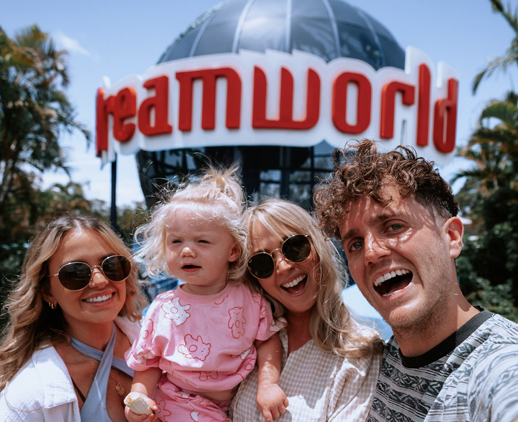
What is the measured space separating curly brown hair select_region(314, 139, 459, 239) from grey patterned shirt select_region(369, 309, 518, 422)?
45 centimetres

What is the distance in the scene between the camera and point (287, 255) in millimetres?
1980

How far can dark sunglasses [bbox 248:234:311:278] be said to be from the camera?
198cm

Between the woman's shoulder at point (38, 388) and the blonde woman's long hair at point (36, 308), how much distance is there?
114 mm

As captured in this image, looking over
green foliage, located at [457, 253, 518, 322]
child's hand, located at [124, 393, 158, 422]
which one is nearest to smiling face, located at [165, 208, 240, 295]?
child's hand, located at [124, 393, 158, 422]

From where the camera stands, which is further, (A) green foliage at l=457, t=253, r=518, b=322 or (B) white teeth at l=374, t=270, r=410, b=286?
(A) green foliage at l=457, t=253, r=518, b=322

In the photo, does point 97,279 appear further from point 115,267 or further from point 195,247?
point 195,247

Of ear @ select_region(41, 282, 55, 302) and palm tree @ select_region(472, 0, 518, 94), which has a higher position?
palm tree @ select_region(472, 0, 518, 94)

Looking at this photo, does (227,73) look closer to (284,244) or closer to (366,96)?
(366,96)

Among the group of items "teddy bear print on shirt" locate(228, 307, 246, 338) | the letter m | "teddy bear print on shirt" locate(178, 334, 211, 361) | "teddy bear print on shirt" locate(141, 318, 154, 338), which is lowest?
"teddy bear print on shirt" locate(178, 334, 211, 361)

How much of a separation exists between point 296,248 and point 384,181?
0.56 meters

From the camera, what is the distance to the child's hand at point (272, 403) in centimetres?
178

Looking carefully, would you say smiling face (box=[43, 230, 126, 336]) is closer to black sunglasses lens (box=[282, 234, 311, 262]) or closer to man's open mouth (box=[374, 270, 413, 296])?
black sunglasses lens (box=[282, 234, 311, 262])

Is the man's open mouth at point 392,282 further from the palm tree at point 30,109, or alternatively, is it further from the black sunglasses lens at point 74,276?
the palm tree at point 30,109

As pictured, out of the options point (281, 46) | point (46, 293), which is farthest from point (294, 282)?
point (281, 46)
